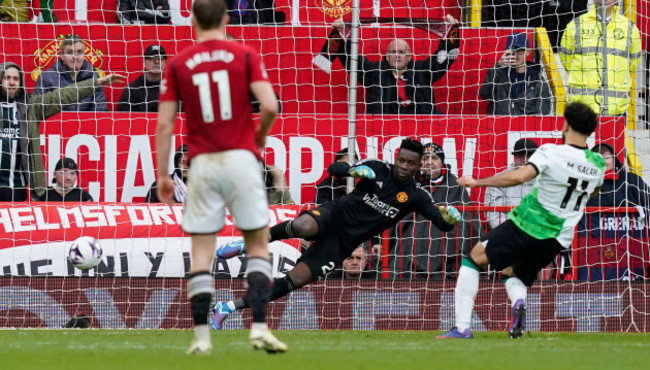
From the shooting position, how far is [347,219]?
11039mm

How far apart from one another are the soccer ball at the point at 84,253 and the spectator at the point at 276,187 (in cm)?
237

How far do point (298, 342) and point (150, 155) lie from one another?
5.25 meters

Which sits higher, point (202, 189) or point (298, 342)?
point (202, 189)

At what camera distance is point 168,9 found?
1505 centimetres

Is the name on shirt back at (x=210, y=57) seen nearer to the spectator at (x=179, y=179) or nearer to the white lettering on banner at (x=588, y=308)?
the spectator at (x=179, y=179)

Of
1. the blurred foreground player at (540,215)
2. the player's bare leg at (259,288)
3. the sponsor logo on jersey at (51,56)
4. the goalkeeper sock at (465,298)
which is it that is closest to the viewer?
the player's bare leg at (259,288)

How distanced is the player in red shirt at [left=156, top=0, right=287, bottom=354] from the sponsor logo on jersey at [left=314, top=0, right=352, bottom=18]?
30.3ft

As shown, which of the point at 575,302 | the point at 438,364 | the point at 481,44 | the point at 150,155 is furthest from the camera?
the point at 481,44

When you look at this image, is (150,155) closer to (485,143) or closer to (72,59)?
(72,59)

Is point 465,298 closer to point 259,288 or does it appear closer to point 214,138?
point 259,288

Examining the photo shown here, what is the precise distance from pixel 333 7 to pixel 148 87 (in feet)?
11.4

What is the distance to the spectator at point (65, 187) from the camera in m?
12.7

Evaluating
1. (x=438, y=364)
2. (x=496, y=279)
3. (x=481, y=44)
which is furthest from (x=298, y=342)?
(x=481, y=44)

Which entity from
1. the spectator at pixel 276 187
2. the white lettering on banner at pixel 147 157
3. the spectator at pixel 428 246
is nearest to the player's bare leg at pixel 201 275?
the spectator at pixel 428 246
